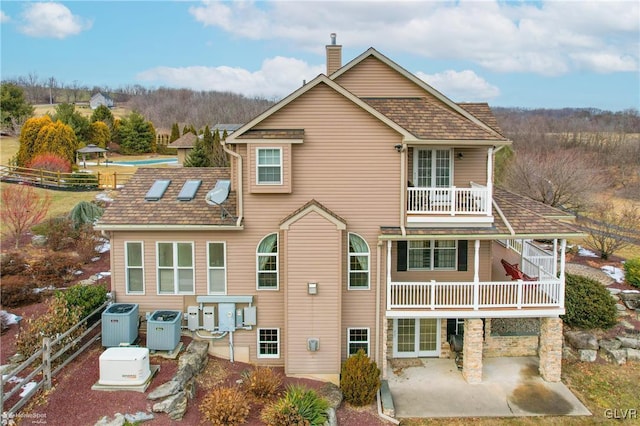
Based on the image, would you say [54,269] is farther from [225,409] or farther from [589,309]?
[589,309]

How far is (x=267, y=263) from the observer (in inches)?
603

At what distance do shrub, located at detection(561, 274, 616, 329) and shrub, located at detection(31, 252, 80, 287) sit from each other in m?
19.7

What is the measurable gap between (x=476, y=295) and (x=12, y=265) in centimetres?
1792

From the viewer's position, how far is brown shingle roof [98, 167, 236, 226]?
15031 millimetres

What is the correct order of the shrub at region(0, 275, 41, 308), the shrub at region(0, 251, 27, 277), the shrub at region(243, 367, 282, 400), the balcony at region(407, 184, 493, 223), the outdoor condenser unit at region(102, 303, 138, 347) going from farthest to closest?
the shrub at region(0, 251, 27, 277)
the shrub at region(0, 275, 41, 308)
the balcony at region(407, 184, 493, 223)
the outdoor condenser unit at region(102, 303, 138, 347)
the shrub at region(243, 367, 282, 400)

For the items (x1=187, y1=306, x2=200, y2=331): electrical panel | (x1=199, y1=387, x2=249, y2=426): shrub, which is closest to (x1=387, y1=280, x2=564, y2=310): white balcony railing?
(x1=199, y1=387, x2=249, y2=426): shrub

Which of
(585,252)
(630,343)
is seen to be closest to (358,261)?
(630,343)

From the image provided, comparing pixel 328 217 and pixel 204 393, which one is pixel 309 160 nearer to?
pixel 328 217

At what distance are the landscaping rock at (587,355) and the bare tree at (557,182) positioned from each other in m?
17.3

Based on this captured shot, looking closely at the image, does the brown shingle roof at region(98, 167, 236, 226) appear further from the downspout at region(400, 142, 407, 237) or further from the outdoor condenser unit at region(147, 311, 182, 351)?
the downspout at region(400, 142, 407, 237)

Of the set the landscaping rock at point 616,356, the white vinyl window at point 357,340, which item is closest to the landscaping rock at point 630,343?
the landscaping rock at point 616,356

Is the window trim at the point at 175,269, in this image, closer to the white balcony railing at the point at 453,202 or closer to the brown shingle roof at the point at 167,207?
the brown shingle roof at the point at 167,207

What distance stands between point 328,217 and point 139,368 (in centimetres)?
638

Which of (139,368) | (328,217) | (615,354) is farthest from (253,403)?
(615,354)
